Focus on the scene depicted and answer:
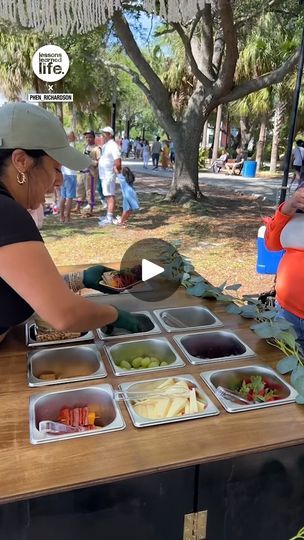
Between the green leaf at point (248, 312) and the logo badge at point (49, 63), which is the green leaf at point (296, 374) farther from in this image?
the logo badge at point (49, 63)

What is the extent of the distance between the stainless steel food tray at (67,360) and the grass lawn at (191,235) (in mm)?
2727

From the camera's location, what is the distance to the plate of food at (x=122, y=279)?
1.87 meters

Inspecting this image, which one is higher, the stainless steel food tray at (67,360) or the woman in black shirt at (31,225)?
the woman in black shirt at (31,225)

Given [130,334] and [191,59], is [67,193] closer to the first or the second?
[191,59]

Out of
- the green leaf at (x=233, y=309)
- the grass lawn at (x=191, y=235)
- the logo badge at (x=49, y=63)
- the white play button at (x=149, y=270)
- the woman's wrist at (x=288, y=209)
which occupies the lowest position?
the grass lawn at (x=191, y=235)

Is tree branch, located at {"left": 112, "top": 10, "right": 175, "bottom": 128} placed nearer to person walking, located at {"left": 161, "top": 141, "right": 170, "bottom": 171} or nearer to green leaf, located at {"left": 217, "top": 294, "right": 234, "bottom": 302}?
green leaf, located at {"left": 217, "top": 294, "right": 234, "bottom": 302}

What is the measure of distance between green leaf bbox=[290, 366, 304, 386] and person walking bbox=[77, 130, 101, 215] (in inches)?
251

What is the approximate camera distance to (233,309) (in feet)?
5.93

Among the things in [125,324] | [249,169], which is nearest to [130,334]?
[125,324]

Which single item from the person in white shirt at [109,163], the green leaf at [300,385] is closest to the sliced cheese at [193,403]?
the green leaf at [300,385]

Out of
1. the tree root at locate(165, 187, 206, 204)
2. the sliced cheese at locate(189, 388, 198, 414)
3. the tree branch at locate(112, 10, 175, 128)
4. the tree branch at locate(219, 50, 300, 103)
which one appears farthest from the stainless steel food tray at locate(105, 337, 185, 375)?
the tree root at locate(165, 187, 206, 204)

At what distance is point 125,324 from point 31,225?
575 mm

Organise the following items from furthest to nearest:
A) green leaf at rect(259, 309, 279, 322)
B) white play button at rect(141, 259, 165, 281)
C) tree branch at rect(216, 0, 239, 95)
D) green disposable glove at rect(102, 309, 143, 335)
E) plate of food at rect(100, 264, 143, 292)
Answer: tree branch at rect(216, 0, 239, 95), white play button at rect(141, 259, 165, 281), plate of food at rect(100, 264, 143, 292), green leaf at rect(259, 309, 279, 322), green disposable glove at rect(102, 309, 143, 335)

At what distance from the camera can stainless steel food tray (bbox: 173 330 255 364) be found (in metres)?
1.56
